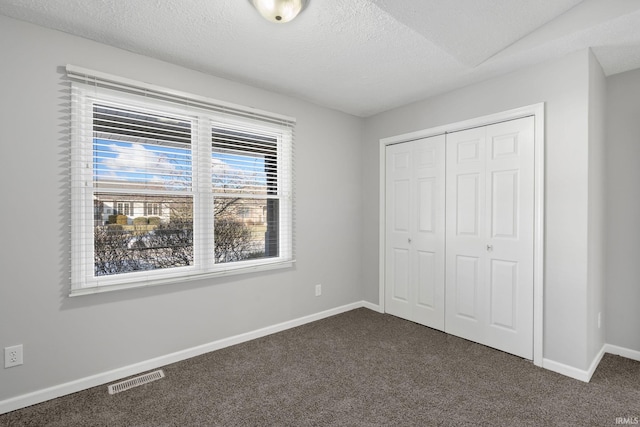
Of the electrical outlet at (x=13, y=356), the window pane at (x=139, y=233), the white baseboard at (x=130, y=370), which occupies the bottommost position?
the white baseboard at (x=130, y=370)

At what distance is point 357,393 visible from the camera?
2154 mm

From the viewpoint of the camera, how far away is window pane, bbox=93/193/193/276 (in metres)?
2.33

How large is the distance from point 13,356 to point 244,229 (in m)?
1.80

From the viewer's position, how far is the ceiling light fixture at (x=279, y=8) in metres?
1.79

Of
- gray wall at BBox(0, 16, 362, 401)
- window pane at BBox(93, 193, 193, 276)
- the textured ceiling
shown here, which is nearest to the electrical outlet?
gray wall at BBox(0, 16, 362, 401)

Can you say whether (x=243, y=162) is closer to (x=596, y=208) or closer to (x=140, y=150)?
(x=140, y=150)

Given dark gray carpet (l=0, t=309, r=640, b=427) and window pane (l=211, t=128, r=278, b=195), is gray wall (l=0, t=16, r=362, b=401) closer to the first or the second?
dark gray carpet (l=0, t=309, r=640, b=427)

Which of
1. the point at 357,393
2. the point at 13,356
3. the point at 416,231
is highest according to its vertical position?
the point at 416,231

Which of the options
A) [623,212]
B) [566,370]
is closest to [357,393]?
[566,370]

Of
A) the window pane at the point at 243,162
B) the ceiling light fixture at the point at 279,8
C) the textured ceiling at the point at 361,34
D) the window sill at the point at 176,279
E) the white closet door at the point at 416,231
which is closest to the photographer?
the ceiling light fixture at the point at 279,8

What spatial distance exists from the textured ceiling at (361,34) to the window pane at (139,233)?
45.6 inches

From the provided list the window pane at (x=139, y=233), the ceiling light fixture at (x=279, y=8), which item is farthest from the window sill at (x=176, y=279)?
the ceiling light fixture at (x=279, y=8)

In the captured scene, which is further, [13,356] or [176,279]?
[176,279]

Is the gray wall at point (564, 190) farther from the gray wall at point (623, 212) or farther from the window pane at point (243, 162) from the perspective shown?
the window pane at point (243, 162)
